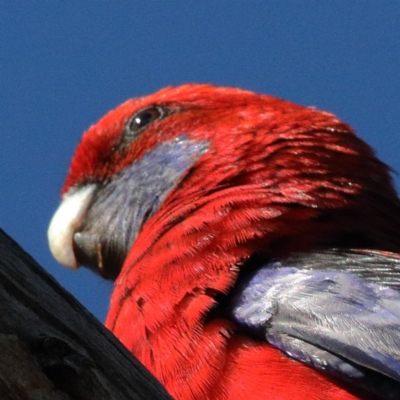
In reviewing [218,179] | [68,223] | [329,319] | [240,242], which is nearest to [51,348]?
[329,319]

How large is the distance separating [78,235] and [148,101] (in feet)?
2.29

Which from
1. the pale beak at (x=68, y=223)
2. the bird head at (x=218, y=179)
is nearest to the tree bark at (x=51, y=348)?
the bird head at (x=218, y=179)

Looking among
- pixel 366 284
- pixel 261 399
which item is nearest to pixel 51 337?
pixel 261 399

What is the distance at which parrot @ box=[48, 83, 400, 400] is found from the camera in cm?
230

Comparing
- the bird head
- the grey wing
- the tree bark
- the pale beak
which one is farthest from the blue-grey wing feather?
the pale beak

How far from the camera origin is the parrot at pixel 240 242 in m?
2.30

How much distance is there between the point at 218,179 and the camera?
3102 mm

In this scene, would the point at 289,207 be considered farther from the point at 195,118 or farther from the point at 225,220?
the point at 195,118

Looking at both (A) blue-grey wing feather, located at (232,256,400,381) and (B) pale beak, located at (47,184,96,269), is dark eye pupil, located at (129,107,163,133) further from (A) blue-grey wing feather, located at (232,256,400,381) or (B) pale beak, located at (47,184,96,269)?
(A) blue-grey wing feather, located at (232,256,400,381)

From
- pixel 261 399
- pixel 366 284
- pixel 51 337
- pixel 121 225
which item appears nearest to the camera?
pixel 51 337

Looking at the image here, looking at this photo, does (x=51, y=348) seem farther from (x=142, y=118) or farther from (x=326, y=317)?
(x=142, y=118)

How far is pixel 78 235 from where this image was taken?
3725 millimetres

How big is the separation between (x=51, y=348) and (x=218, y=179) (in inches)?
67.1

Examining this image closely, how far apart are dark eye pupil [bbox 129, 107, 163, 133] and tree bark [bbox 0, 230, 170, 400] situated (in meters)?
2.23
